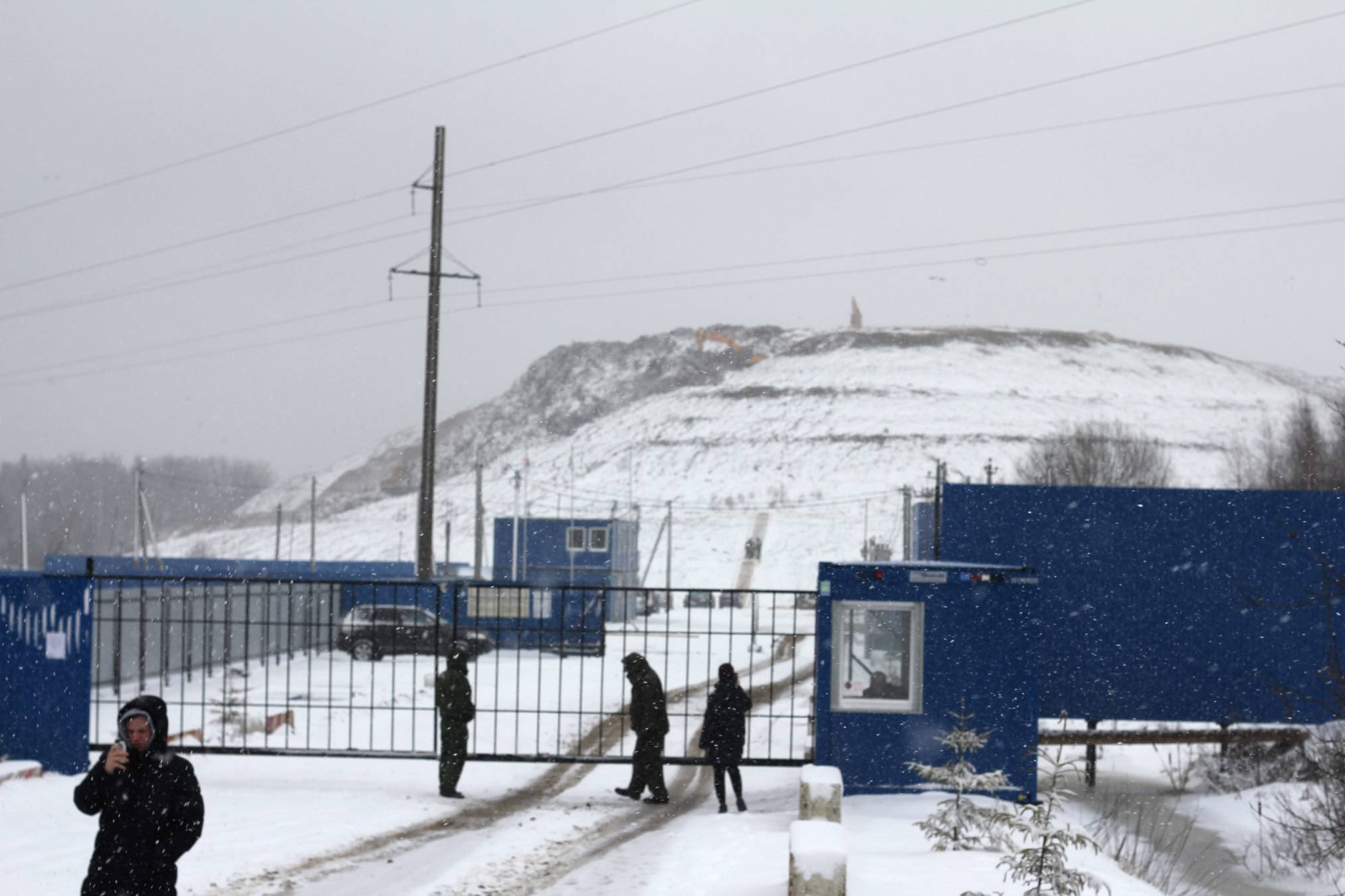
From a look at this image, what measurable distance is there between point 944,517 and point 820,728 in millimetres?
4862

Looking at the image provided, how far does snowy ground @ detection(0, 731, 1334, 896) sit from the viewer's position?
980cm

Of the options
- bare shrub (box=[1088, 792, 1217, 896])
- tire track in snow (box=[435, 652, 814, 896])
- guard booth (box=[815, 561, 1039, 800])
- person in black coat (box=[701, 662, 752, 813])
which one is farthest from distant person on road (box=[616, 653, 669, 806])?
bare shrub (box=[1088, 792, 1217, 896])

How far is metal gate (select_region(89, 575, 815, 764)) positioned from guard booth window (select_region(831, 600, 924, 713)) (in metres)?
0.67

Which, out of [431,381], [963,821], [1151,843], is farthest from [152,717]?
[431,381]

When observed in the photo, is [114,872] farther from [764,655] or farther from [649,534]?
[649,534]

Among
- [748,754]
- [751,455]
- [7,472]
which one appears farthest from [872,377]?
[748,754]

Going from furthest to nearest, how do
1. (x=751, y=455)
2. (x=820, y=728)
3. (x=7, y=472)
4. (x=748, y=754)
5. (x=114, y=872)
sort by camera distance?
1. (x=751, y=455)
2. (x=7, y=472)
3. (x=748, y=754)
4. (x=820, y=728)
5. (x=114, y=872)

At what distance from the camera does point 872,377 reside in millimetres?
196875

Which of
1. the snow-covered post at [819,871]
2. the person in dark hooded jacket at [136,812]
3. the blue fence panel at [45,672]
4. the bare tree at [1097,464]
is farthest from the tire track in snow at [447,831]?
the bare tree at [1097,464]

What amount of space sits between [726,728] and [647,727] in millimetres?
1047

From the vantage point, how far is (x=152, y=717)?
19.9ft

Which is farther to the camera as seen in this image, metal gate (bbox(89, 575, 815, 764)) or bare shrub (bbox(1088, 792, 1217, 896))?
metal gate (bbox(89, 575, 815, 764))

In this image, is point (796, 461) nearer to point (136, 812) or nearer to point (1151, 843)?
point (1151, 843)

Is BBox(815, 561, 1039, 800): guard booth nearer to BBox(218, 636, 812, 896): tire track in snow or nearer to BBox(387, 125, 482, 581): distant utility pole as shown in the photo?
BBox(218, 636, 812, 896): tire track in snow
